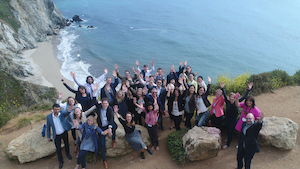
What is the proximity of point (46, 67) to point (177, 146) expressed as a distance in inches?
901

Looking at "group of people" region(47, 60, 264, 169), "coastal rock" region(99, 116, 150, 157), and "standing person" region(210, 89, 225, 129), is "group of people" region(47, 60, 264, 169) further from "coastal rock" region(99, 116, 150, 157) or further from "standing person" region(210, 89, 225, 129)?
"coastal rock" region(99, 116, 150, 157)

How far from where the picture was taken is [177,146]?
23.8ft

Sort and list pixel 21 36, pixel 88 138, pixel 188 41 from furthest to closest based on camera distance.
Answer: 1. pixel 188 41
2. pixel 21 36
3. pixel 88 138

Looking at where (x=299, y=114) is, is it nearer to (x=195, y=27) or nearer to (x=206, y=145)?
(x=206, y=145)

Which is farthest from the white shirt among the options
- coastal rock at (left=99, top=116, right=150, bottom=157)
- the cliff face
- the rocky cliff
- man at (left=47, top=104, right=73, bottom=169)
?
the cliff face

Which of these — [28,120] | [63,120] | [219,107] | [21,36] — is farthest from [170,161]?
[21,36]

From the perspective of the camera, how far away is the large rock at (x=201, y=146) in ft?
21.7

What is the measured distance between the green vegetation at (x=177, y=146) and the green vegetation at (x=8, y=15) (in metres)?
30.4

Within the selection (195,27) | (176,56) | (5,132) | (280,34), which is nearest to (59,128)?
(5,132)

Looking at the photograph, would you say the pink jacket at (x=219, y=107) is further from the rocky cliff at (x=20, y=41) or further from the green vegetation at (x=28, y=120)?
the rocky cliff at (x=20, y=41)

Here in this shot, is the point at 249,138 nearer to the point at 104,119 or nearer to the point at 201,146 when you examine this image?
the point at 201,146

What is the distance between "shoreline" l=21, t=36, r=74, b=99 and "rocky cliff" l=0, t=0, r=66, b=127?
932 millimetres

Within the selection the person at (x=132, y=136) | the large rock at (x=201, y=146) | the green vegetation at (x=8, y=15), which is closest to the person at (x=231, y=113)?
the large rock at (x=201, y=146)

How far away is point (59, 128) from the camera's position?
6.40 m
